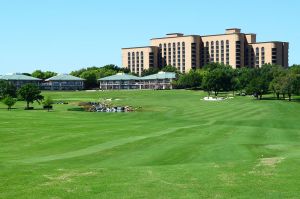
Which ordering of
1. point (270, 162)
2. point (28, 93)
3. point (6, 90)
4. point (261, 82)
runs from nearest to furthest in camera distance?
point (270, 162), point (28, 93), point (6, 90), point (261, 82)

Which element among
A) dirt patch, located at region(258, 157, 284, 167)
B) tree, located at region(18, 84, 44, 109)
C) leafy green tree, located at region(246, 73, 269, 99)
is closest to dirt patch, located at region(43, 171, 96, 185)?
dirt patch, located at region(258, 157, 284, 167)

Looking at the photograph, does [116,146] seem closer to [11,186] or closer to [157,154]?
[157,154]

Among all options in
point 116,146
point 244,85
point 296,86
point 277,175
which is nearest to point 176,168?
point 277,175

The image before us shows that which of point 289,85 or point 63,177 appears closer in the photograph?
point 63,177

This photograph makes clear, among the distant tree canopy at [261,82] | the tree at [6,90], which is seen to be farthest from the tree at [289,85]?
the tree at [6,90]

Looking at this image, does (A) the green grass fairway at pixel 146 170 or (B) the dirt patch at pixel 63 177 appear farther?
(B) the dirt patch at pixel 63 177

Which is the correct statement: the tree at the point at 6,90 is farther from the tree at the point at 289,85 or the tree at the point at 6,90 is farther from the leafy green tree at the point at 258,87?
the tree at the point at 289,85

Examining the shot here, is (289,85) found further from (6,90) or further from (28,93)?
(6,90)

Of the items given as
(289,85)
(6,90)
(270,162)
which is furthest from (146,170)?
(6,90)

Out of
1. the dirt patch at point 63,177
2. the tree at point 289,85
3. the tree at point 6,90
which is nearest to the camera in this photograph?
the dirt patch at point 63,177

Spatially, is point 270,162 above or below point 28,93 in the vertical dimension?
below

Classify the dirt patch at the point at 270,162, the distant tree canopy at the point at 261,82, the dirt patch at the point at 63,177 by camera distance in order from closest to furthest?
the dirt patch at the point at 63,177, the dirt patch at the point at 270,162, the distant tree canopy at the point at 261,82

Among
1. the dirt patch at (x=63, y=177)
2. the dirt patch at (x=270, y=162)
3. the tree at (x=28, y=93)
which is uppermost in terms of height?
the tree at (x=28, y=93)

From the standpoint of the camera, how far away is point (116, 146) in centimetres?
3828
